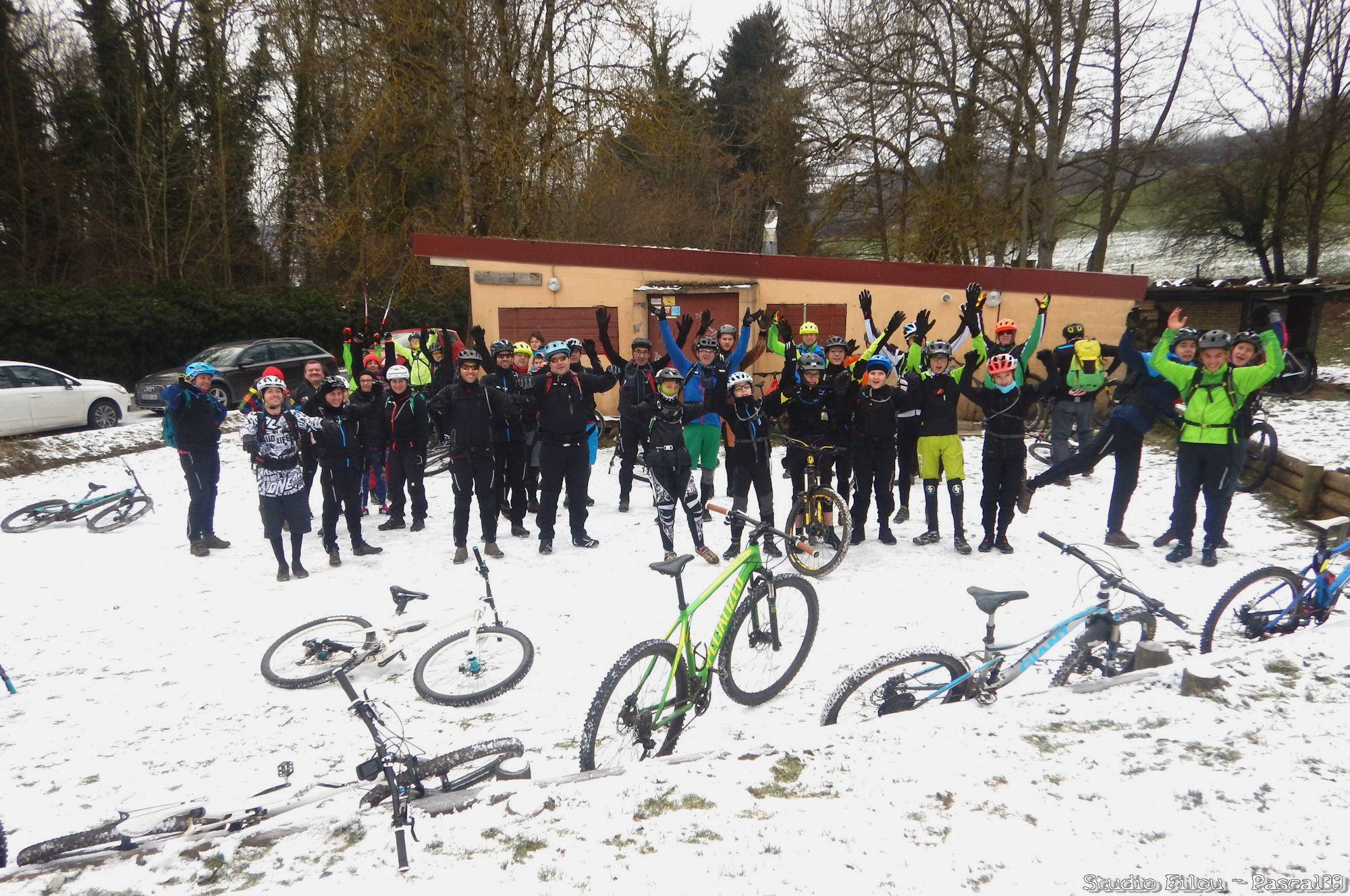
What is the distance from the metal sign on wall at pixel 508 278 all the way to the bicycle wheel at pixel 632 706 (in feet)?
33.7

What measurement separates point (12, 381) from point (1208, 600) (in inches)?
661

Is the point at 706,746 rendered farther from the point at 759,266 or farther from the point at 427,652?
the point at 759,266

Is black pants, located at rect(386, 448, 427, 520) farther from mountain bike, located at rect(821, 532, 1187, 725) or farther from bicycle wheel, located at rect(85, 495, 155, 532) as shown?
mountain bike, located at rect(821, 532, 1187, 725)

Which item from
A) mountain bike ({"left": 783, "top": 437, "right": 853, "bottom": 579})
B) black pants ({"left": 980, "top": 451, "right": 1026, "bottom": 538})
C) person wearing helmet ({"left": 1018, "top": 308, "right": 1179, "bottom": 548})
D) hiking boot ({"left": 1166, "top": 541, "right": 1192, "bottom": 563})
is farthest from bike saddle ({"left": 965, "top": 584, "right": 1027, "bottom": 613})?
person wearing helmet ({"left": 1018, "top": 308, "right": 1179, "bottom": 548})

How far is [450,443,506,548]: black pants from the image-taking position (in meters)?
7.29

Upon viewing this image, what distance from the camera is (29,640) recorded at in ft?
19.1

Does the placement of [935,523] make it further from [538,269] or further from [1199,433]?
[538,269]

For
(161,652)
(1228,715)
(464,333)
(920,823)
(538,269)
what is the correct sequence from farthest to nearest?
(464,333) < (538,269) < (161,652) < (1228,715) < (920,823)

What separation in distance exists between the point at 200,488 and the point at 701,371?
4937mm

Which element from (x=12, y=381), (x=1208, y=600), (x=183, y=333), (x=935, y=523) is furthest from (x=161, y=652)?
(x=183, y=333)

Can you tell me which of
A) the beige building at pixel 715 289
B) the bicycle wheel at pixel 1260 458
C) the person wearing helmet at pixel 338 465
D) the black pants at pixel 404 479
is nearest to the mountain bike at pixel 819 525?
the black pants at pixel 404 479

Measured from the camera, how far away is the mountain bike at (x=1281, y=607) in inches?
186

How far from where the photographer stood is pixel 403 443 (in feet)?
26.8

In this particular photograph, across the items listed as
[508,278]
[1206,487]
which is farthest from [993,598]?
[508,278]
